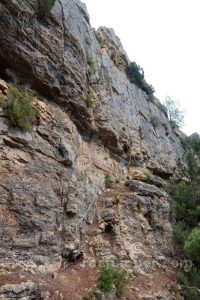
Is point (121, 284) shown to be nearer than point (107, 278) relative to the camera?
No

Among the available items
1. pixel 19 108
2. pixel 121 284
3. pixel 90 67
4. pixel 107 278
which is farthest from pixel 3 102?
pixel 90 67

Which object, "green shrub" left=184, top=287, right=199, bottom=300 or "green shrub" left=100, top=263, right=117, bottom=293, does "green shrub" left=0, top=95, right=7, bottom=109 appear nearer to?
"green shrub" left=100, top=263, right=117, bottom=293

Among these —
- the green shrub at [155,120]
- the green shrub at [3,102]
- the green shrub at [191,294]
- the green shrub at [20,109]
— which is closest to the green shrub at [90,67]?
the green shrub at [20,109]

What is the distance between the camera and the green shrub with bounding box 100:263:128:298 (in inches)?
332

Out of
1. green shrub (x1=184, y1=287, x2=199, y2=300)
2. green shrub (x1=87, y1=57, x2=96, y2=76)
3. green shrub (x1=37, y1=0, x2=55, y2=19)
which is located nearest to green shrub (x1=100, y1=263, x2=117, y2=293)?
green shrub (x1=184, y1=287, x2=199, y2=300)

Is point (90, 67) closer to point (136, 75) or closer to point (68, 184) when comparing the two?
point (68, 184)

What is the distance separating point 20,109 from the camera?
9.54m

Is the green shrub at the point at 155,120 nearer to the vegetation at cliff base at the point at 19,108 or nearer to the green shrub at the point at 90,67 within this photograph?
the green shrub at the point at 90,67

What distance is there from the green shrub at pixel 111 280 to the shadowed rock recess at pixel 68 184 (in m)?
0.25

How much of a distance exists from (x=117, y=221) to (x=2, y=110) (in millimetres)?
5934

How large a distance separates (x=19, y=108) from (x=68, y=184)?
120 inches

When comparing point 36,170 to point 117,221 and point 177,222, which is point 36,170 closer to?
point 117,221

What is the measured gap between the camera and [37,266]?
25.4ft

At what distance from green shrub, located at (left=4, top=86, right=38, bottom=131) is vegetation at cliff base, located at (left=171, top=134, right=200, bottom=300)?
705 cm
